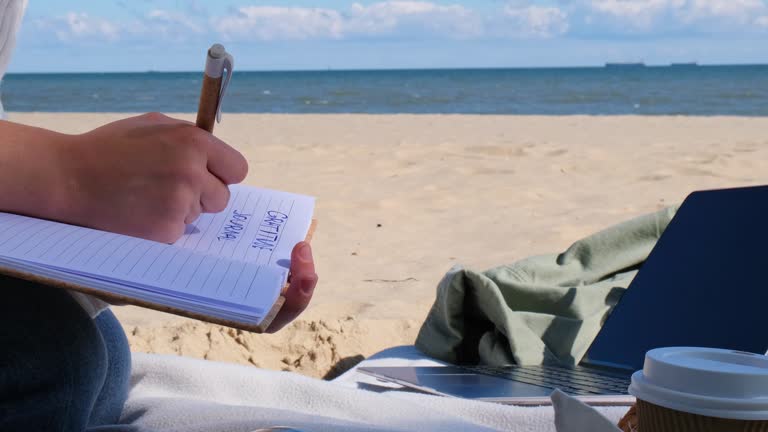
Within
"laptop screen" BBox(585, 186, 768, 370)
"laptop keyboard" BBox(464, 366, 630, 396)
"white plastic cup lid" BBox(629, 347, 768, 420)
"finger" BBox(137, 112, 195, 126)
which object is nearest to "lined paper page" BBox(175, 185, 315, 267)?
"finger" BBox(137, 112, 195, 126)

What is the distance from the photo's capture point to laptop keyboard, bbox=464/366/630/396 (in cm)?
137

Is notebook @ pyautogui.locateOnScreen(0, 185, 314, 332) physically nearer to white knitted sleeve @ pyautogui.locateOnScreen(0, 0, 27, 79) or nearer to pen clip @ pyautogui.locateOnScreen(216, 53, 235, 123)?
pen clip @ pyautogui.locateOnScreen(216, 53, 235, 123)

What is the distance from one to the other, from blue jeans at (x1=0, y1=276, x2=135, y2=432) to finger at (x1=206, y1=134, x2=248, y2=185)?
0.72 ft

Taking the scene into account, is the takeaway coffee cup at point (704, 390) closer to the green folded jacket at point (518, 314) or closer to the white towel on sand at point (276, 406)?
the white towel on sand at point (276, 406)

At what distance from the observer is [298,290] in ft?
2.87

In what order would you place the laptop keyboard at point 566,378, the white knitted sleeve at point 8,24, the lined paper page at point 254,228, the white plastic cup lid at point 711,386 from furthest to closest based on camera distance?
1. the laptop keyboard at point 566,378
2. the white knitted sleeve at point 8,24
3. the lined paper page at point 254,228
4. the white plastic cup lid at point 711,386

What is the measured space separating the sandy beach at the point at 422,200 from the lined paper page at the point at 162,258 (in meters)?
0.87

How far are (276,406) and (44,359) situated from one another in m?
0.48

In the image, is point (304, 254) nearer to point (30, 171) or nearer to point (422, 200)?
point (30, 171)

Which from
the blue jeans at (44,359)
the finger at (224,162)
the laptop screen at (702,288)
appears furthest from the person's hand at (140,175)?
the laptop screen at (702,288)

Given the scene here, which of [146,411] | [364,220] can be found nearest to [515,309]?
[146,411]

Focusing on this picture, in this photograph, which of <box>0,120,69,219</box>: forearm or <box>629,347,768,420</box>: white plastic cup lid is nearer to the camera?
<box>629,347,768,420</box>: white plastic cup lid

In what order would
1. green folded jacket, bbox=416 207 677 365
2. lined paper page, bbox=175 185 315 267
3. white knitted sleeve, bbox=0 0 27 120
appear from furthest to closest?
green folded jacket, bbox=416 207 677 365
white knitted sleeve, bbox=0 0 27 120
lined paper page, bbox=175 185 315 267

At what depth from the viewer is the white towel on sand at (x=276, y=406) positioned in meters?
1.10
